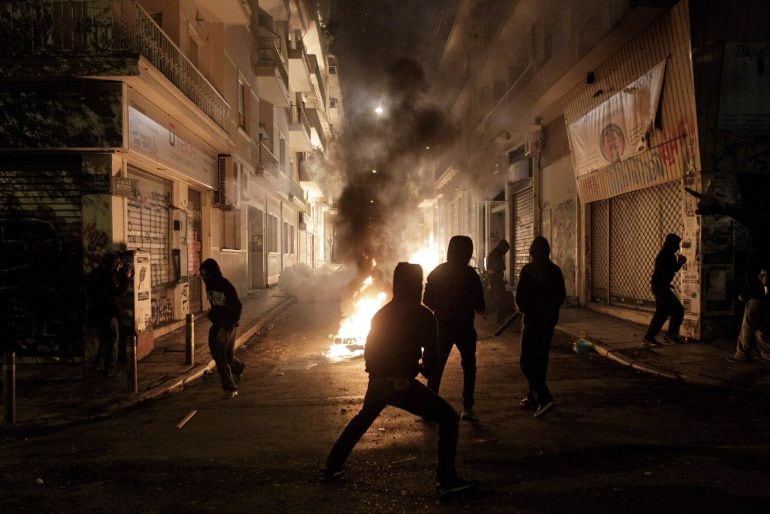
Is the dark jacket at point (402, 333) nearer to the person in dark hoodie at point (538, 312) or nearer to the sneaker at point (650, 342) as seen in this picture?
the person in dark hoodie at point (538, 312)

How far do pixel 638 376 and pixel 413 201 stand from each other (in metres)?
33.3

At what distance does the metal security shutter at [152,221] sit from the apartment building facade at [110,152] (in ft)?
0.13

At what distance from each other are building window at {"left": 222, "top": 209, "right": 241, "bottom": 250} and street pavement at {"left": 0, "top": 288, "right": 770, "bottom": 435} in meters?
5.57

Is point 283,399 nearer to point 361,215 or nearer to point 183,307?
point 183,307

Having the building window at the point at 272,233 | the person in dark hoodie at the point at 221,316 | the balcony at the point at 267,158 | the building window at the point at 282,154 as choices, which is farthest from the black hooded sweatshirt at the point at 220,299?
the building window at the point at 282,154

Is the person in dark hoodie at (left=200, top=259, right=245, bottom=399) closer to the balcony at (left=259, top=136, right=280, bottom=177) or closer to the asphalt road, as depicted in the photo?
the asphalt road

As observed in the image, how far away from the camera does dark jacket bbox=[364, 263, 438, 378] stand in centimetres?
374

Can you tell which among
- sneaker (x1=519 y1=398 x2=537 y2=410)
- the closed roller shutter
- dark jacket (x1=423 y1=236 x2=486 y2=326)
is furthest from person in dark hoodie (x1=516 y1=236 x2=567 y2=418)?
the closed roller shutter

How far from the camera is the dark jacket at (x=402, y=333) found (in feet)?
12.3

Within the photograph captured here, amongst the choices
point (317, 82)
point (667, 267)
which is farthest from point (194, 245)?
point (317, 82)

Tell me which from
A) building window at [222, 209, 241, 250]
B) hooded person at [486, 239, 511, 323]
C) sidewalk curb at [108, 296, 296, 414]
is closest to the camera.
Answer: sidewalk curb at [108, 296, 296, 414]

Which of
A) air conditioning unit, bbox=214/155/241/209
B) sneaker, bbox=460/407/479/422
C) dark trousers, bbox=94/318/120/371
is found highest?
air conditioning unit, bbox=214/155/241/209

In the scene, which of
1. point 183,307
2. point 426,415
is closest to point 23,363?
point 183,307

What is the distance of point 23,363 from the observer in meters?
8.97
